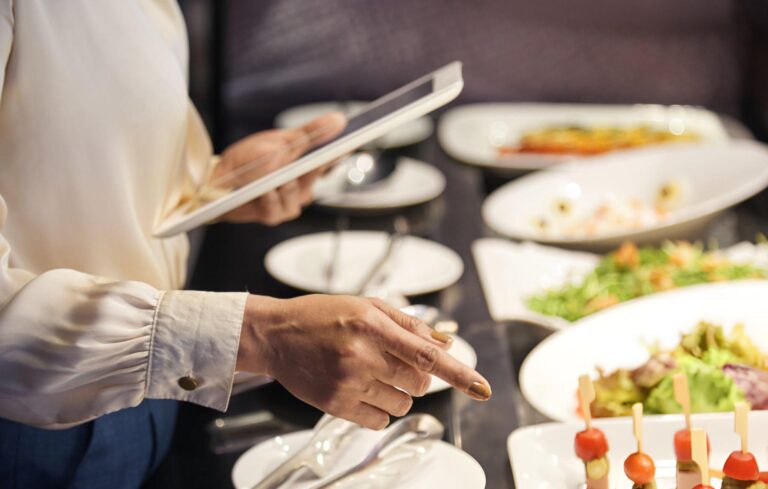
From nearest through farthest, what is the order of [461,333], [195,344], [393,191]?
[195,344] < [461,333] < [393,191]

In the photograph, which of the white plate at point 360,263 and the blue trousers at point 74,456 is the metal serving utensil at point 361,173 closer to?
the white plate at point 360,263

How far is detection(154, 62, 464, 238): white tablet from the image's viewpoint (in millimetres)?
1310

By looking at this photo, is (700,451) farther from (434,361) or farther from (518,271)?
(518,271)

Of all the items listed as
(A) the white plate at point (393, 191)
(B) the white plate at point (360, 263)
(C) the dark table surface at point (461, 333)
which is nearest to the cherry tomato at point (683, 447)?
(C) the dark table surface at point (461, 333)

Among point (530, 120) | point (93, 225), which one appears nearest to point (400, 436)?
point (93, 225)

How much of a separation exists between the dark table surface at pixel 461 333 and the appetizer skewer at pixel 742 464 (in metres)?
0.30

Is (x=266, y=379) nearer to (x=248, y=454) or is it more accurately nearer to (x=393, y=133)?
(x=248, y=454)

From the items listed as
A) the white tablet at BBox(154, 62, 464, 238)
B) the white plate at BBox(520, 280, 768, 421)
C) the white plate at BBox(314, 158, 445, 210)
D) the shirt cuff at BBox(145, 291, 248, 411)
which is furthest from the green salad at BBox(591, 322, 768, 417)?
the white plate at BBox(314, 158, 445, 210)

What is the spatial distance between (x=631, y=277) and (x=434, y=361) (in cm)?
119

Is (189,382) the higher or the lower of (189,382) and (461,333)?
the higher

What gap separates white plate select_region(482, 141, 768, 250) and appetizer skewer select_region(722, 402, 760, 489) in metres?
1.38

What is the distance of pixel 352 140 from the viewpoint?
136 centimetres

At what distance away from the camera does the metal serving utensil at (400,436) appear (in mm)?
1318

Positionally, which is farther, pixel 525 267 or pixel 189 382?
pixel 525 267
